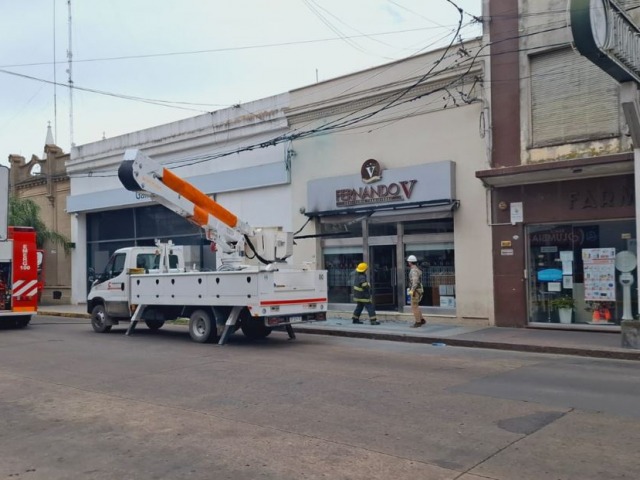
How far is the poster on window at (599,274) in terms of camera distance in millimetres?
14352

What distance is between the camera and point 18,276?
1783 cm

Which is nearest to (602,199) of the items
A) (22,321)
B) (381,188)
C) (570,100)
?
(570,100)

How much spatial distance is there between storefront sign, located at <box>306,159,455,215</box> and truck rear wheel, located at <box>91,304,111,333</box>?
6.81 meters

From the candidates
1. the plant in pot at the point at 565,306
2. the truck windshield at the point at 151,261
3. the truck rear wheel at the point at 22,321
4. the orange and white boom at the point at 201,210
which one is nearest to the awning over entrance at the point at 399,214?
the plant in pot at the point at 565,306

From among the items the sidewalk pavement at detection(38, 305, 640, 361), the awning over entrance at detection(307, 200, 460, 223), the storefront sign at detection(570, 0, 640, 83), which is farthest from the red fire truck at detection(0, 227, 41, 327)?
the storefront sign at detection(570, 0, 640, 83)

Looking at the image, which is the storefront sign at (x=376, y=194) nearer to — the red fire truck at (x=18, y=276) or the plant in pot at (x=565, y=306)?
the plant in pot at (x=565, y=306)

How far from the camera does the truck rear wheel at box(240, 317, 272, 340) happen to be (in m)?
14.5

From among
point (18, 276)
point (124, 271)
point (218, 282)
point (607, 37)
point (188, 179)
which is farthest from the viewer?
point (188, 179)

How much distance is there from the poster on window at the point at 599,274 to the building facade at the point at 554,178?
22 mm

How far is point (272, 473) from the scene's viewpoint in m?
5.16

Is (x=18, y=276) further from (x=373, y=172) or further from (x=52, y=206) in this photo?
(x=52, y=206)

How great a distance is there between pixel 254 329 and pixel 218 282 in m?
1.81

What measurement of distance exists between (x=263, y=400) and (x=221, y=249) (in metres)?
6.74

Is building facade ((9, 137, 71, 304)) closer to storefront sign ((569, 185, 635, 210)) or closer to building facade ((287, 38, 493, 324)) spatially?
building facade ((287, 38, 493, 324))
